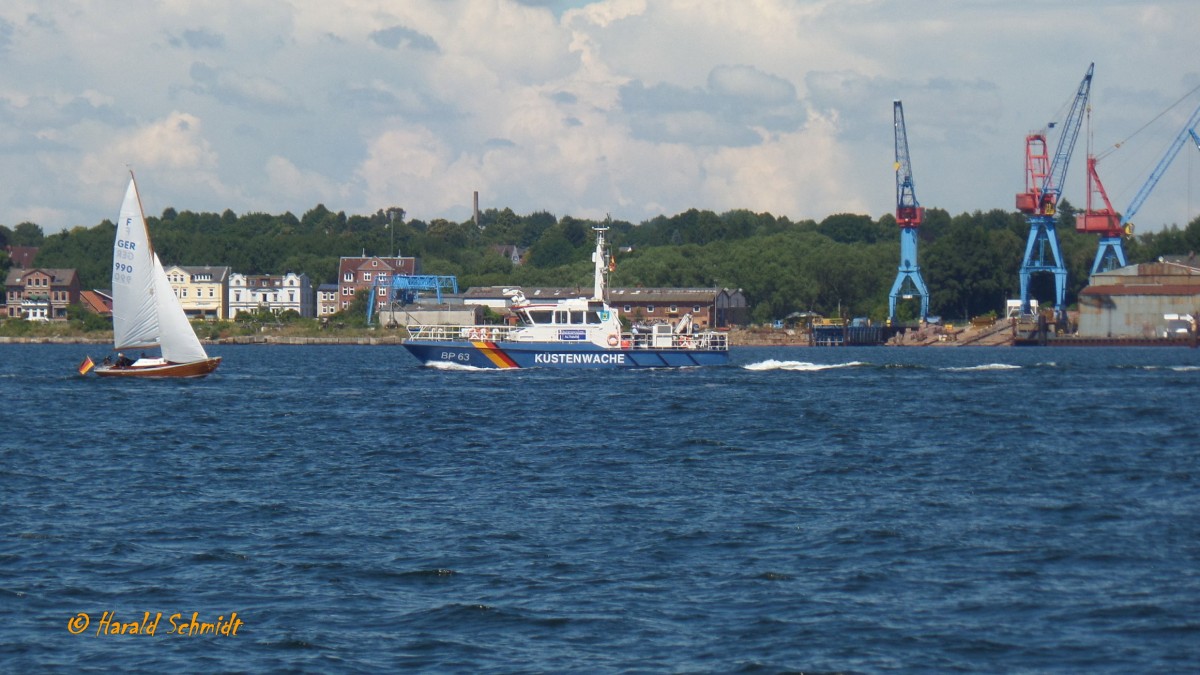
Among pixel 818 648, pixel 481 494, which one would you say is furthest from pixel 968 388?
pixel 818 648

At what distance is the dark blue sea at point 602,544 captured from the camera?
1546 centimetres

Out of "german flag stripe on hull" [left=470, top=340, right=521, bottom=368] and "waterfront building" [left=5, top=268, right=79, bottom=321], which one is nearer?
"german flag stripe on hull" [left=470, top=340, right=521, bottom=368]

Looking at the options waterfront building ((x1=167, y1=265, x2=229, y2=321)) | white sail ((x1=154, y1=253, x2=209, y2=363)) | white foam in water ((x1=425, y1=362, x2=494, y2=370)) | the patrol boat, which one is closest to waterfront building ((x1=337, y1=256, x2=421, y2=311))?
waterfront building ((x1=167, y1=265, x2=229, y2=321))

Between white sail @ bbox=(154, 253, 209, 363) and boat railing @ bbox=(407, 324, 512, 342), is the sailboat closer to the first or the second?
white sail @ bbox=(154, 253, 209, 363)

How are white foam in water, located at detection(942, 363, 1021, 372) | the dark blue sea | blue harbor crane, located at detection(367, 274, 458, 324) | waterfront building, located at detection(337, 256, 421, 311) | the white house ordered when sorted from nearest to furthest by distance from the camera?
the dark blue sea → white foam in water, located at detection(942, 363, 1021, 372) → blue harbor crane, located at detection(367, 274, 458, 324) → waterfront building, located at detection(337, 256, 421, 311) → the white house

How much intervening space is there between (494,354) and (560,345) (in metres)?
3.05

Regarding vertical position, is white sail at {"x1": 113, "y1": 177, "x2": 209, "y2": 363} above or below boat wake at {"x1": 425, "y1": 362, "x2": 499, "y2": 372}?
above

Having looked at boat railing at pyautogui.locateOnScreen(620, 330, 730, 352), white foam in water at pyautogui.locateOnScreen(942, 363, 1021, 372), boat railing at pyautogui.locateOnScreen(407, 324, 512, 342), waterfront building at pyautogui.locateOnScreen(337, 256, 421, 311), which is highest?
waterfront building at pyautogui.locateOnScreen(337, 256, 421, 311)

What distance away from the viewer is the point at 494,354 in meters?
65.5

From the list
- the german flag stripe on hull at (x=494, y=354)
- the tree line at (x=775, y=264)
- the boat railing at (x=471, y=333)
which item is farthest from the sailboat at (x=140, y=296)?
the tree line at (x=775, y=264)

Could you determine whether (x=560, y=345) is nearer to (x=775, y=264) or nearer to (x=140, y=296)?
(x=140, y=296)

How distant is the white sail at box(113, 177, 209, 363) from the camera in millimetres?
54188

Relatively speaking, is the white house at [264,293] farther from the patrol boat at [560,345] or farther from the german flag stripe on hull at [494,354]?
the german flag stripe on hull at [494,354]

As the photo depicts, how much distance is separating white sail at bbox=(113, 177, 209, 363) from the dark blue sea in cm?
1346
